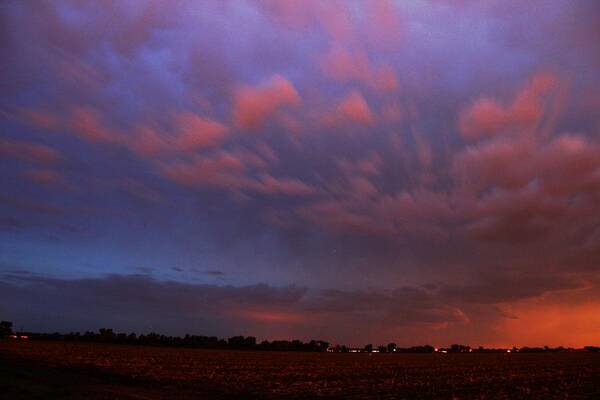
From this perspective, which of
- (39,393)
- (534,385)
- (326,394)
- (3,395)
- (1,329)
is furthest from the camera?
(1,329)

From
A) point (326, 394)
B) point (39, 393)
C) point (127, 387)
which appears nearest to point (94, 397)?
point (39, 393)

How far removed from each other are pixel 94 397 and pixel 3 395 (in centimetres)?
435

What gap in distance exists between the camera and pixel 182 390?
31.2 m

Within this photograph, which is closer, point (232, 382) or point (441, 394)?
point (441, 394)

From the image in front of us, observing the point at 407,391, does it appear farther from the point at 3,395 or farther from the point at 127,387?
the point at 3,395

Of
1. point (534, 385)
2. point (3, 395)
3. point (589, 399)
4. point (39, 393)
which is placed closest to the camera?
point (3, 395)

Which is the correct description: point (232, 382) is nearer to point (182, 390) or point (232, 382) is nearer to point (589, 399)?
point (182, 390)

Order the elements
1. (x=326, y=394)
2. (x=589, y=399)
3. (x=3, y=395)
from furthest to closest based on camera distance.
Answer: (x=326, y=394) → (x=589, y=399) → (x=3, y=395)

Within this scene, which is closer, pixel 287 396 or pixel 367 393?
pixel 287 396

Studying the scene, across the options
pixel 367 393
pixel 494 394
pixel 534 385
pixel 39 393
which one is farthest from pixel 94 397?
pixel 534 385

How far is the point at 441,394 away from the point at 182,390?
54.3 feet

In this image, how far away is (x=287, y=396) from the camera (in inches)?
1114

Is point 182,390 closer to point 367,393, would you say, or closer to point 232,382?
point 232,382

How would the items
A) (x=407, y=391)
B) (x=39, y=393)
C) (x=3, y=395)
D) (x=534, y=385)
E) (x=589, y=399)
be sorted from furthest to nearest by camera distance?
(x=534, y=385)
(x=407, y=391)
(x=589, y=399)
(x=39, y=393)
(x=3, y=395)
